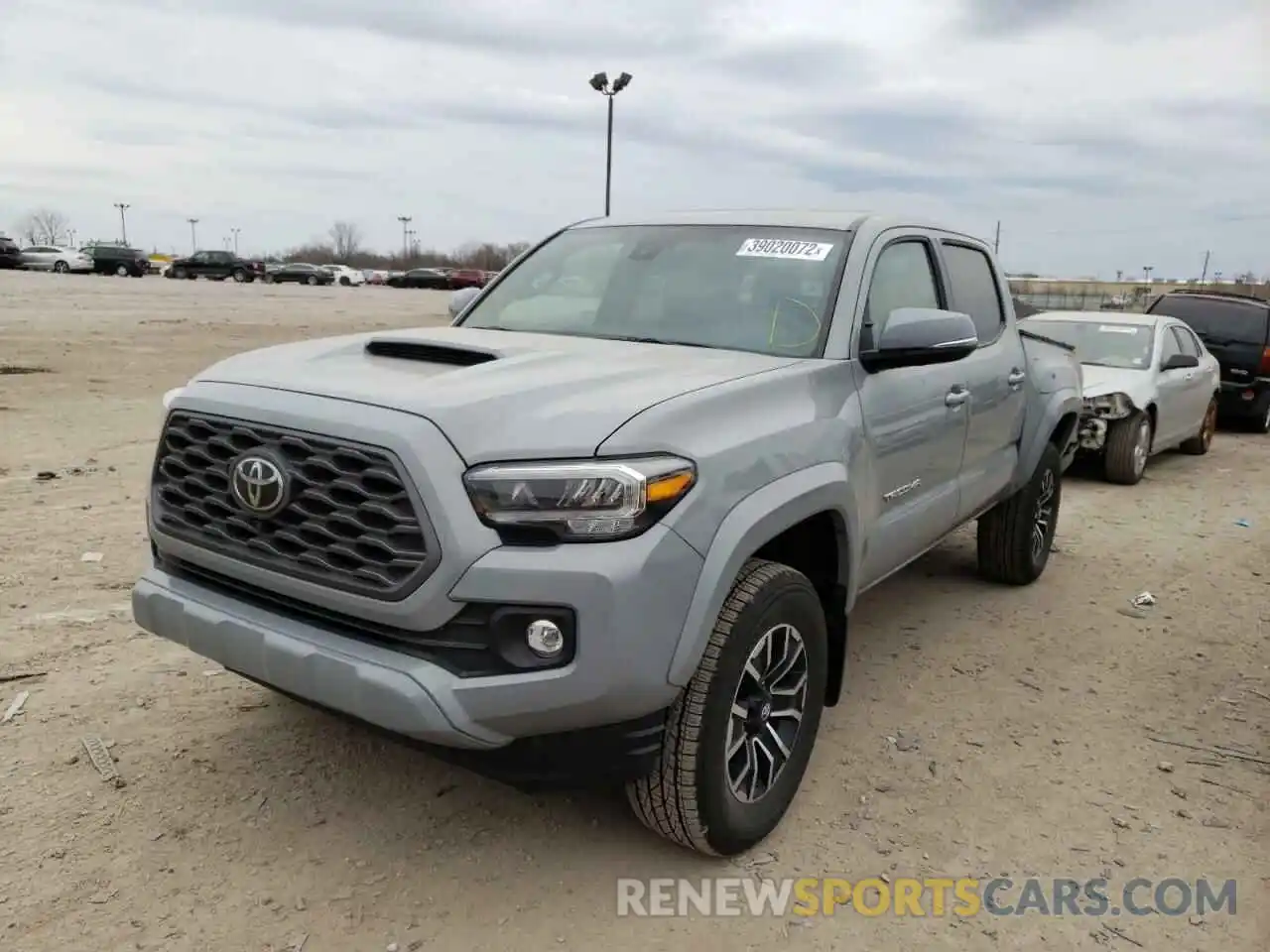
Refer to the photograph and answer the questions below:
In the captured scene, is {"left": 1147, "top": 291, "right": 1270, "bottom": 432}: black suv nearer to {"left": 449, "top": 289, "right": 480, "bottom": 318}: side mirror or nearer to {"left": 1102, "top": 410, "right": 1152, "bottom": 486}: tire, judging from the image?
{"left": 1102, "top": 410, "right": 1152, "bottom": 486}: tire

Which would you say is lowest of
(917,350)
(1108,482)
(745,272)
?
(1108,482)

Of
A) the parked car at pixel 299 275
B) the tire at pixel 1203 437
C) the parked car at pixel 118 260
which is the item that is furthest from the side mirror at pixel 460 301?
the parked car at pixel 299 275

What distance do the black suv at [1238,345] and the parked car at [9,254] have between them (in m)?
50.2

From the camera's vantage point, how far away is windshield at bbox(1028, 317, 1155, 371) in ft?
30.9

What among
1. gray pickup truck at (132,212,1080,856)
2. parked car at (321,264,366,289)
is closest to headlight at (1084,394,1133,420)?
gray pickup truck at (132,212,1080,856)

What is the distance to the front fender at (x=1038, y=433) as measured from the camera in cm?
509

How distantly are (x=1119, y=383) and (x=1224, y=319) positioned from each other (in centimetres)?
476

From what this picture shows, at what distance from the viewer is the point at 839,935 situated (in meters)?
2.66

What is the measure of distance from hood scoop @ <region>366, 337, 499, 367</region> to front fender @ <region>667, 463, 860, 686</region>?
916mm

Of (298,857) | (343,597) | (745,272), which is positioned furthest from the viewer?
(745,272)

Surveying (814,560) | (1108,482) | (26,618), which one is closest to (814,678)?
(814,560)

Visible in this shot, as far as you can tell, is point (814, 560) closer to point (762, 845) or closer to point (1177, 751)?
point (762, 845)

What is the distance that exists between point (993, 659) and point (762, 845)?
205 centimetres

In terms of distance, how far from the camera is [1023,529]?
541 cm
